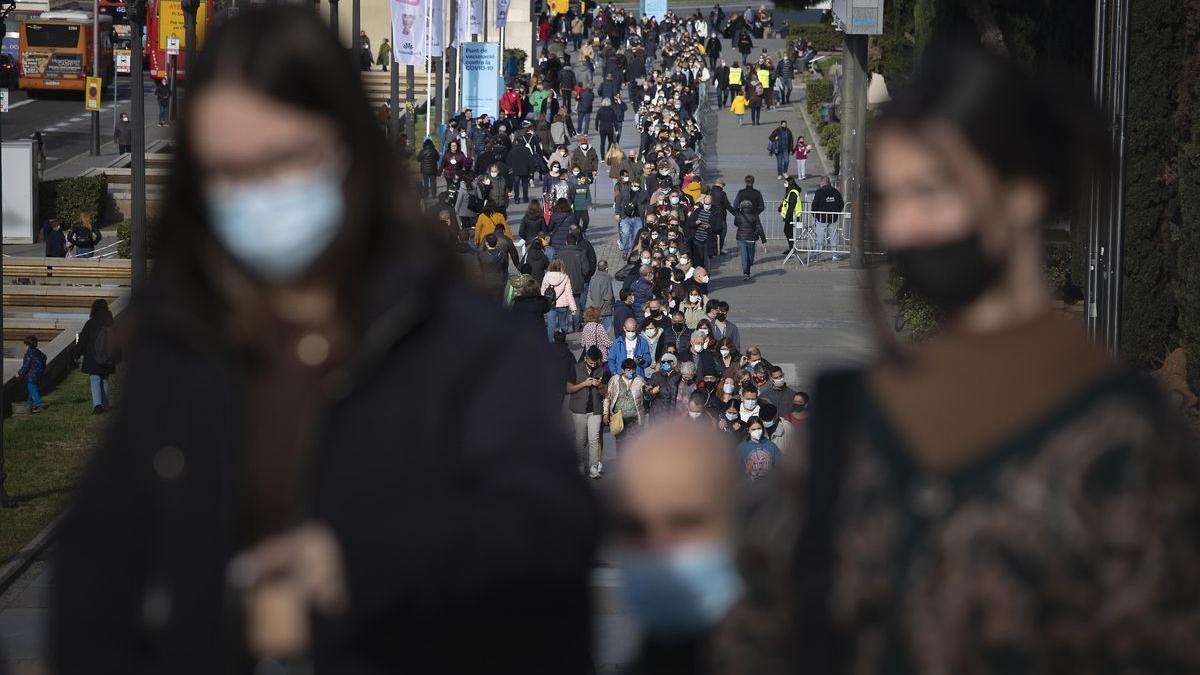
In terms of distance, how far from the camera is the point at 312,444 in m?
2.31

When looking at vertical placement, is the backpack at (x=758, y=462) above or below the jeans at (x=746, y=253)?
below

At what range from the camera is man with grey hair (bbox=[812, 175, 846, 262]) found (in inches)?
1490

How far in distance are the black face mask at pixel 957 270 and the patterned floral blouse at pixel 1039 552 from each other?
0.15 m

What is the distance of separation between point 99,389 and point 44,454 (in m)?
2.17

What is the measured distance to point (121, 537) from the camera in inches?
92.9

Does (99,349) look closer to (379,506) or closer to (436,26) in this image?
(436,26)

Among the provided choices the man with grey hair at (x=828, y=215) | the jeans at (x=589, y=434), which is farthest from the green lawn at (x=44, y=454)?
the man with grey hair at (x=828, y=215)

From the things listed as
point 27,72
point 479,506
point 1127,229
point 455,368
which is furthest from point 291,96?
point 27,72

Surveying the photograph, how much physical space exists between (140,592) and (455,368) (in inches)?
17.4

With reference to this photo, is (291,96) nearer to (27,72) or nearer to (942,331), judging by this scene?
(942,331)

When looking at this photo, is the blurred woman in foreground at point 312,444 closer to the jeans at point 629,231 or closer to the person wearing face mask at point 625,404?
the person wearing face mask at point 625,404

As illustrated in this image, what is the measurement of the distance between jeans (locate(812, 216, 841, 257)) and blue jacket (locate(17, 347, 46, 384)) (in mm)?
16120

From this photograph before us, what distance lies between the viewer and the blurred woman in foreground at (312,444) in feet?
7.28

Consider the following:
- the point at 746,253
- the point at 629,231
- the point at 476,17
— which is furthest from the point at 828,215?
the point at 476,17
